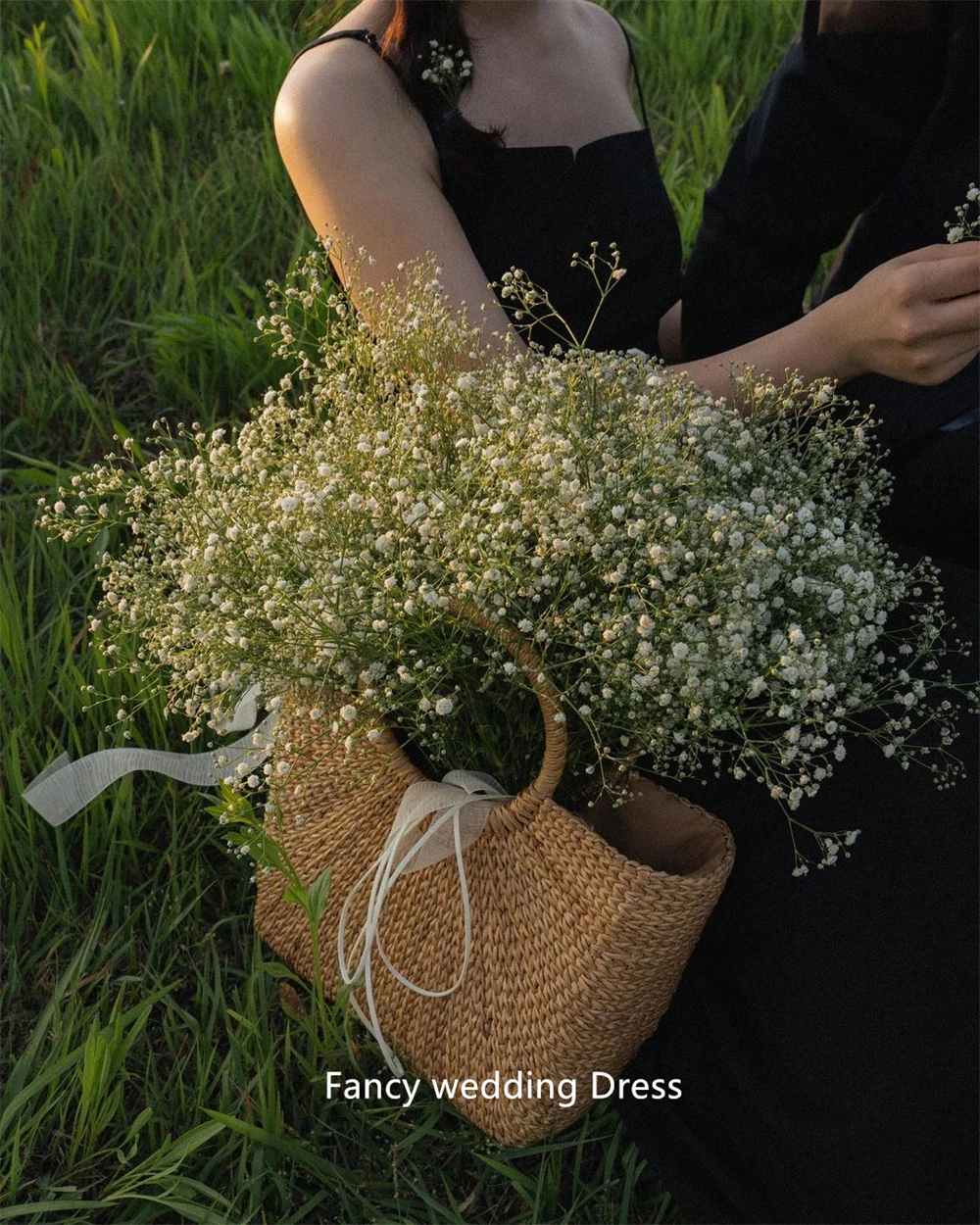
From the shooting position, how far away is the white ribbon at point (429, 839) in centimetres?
147

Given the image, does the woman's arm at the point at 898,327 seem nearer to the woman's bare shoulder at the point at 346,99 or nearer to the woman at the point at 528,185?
the woman at the point at 528,185

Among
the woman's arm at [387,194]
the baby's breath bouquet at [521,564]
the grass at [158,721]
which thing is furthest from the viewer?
the woman's arm at [387,194]

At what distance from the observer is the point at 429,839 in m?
1.48

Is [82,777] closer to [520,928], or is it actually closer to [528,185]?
[520,928]

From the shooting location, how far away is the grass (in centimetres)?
162

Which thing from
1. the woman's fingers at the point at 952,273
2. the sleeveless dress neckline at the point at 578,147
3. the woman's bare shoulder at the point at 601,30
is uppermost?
the woman's bare shoulder at the point at 601,30

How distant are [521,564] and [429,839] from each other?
0.39m

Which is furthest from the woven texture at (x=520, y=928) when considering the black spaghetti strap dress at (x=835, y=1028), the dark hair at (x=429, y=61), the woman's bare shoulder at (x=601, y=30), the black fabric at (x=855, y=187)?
the woman's bare shoulder at (x=601, y=30)

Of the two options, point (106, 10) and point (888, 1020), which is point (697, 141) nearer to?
point (106, 10)

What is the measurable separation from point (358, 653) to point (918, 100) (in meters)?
1.42

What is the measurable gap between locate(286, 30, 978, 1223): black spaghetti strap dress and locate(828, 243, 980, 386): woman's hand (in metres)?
0.39

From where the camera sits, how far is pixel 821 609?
1.35 m

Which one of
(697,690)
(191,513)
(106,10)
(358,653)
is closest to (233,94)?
(106,10)

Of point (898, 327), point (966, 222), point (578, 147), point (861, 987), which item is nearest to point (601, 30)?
point (578, 147)
